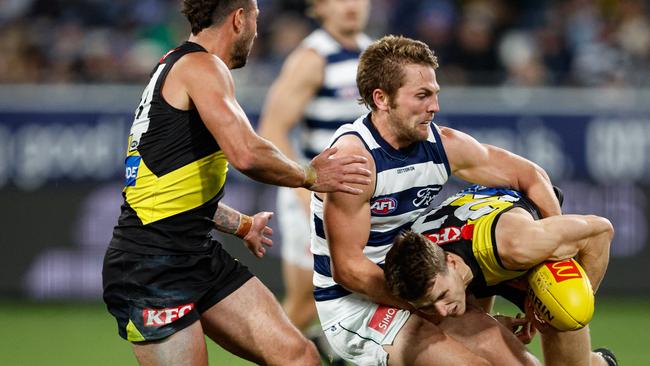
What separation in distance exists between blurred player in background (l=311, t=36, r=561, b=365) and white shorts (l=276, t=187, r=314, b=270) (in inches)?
62.9

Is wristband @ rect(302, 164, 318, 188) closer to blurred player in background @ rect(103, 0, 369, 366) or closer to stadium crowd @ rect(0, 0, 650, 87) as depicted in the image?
blurred player in background @ rect(103, 0, 369, 366)

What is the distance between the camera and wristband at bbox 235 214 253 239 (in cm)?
589

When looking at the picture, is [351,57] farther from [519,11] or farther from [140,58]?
[519,11]

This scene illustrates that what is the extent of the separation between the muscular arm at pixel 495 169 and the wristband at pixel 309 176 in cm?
98

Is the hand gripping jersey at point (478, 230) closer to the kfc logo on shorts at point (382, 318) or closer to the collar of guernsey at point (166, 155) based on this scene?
the kfc logo on shorts at point (382, 318)

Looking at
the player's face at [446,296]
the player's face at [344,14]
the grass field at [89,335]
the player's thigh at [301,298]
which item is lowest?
the grass field at [89,335]

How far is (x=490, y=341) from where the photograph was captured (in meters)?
5.77

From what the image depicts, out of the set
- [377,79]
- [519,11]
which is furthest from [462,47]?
[377,79]

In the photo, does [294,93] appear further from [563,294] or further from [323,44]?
[563,294]

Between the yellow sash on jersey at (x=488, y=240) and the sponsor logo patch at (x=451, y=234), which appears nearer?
the yellow sash on jersey at (x=488, y=240)

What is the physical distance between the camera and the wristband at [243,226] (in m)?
5.89

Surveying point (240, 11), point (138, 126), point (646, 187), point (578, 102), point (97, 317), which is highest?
point (240, 11)

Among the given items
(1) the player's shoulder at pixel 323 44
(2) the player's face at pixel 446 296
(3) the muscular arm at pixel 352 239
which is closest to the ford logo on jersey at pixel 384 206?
(3) the muscular arm at pixel 352 239

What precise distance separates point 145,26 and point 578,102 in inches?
191
